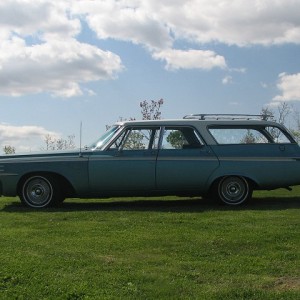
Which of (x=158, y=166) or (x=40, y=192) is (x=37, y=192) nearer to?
(x=40, y=192)

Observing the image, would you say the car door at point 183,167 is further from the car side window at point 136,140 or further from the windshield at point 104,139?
the windshield at point 104,139

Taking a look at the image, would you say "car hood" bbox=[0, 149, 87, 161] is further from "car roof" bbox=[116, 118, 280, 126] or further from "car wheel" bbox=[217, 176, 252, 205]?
"car wheel" bbox=[217, 176, 252, 205]

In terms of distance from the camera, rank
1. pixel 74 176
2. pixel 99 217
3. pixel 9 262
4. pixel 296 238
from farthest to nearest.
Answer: pixel 74 176, pixel 99 217, pixel 296 238, pixel 9 262

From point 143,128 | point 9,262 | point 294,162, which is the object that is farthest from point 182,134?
point 9,262

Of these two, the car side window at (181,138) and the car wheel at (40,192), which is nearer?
the car wheel at (40,192)

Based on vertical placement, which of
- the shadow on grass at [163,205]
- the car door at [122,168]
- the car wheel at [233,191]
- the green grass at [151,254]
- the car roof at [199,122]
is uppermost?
the car roof at [199,122]

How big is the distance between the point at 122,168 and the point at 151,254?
4.10 metres

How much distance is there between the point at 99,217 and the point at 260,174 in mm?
3463

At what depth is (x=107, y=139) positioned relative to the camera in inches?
400

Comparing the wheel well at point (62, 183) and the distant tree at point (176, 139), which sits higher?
the distant tree at point (176, 139)

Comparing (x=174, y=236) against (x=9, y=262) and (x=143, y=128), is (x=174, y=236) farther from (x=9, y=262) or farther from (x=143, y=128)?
(x=143, y=128)

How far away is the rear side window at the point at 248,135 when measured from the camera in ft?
33.8

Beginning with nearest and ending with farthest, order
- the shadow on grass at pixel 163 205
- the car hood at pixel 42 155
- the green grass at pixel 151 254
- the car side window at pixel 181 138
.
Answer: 1. the green grass at pixel 151 254
2. the shadow on grass at pixel 163 205
3. the car hood at pixel 42 155
4. the car side window at pixel 181 138

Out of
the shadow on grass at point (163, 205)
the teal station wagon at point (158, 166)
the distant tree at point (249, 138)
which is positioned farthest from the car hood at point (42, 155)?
the distant tree at point (249, 138)
